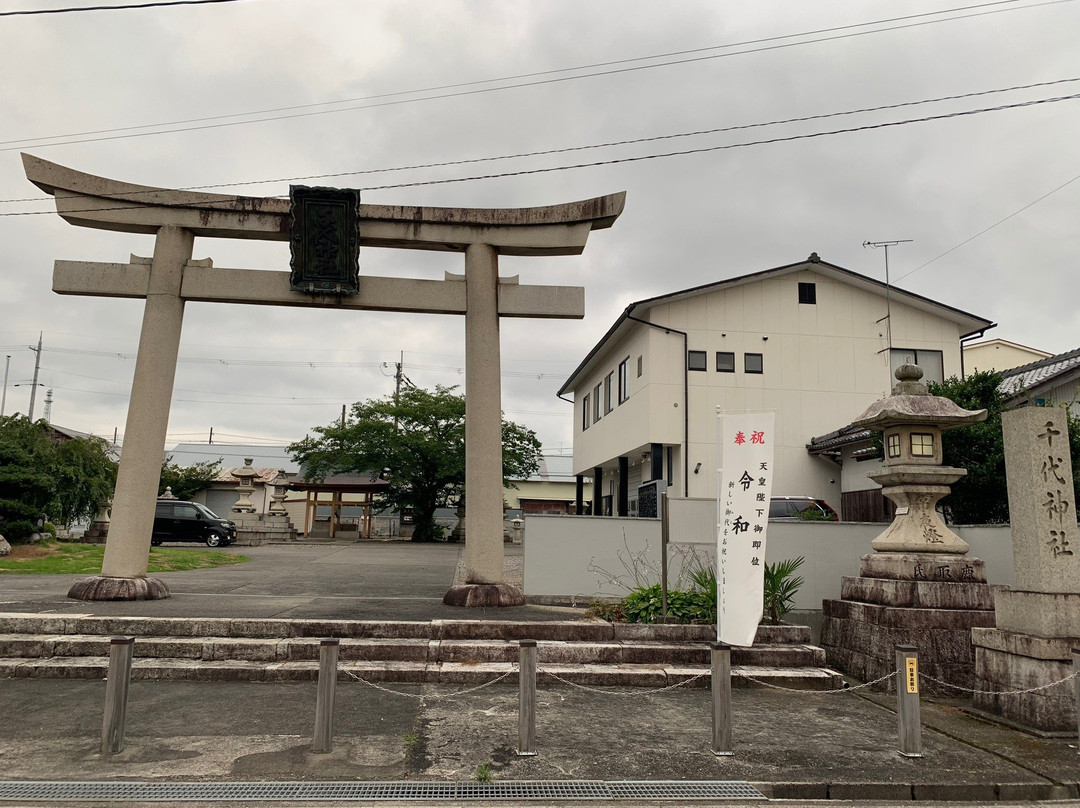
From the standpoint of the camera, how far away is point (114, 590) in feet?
34.9

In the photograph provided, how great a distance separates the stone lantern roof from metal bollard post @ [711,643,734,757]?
5.24 meters

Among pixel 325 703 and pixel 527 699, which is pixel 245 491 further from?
pixel 527 699

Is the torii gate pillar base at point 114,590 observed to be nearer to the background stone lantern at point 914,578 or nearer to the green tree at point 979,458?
the background stone lantern at point 914,578

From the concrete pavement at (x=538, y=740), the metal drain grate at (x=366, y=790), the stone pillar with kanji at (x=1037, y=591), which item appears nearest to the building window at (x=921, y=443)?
the stone pillar with kanji at (x=1037, y=591)

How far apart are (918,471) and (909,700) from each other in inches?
171

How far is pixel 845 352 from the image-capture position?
70.1 ft

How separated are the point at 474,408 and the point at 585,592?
360cm

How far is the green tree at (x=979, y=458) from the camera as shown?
13172 millimetres

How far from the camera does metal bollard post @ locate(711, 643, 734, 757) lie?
19.8 ft

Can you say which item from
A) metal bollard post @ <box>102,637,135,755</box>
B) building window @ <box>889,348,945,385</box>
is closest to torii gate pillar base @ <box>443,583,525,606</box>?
metal bollard post @ <box>102,637,135,755</box>

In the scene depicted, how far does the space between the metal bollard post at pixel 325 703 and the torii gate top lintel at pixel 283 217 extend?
732 cm

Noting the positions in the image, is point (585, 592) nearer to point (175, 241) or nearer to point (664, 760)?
point (664, 760)

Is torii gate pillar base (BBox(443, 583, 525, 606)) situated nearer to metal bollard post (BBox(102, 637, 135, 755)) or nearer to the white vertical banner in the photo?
the white vertical banner

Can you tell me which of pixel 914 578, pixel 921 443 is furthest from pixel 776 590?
pixel 921 443
